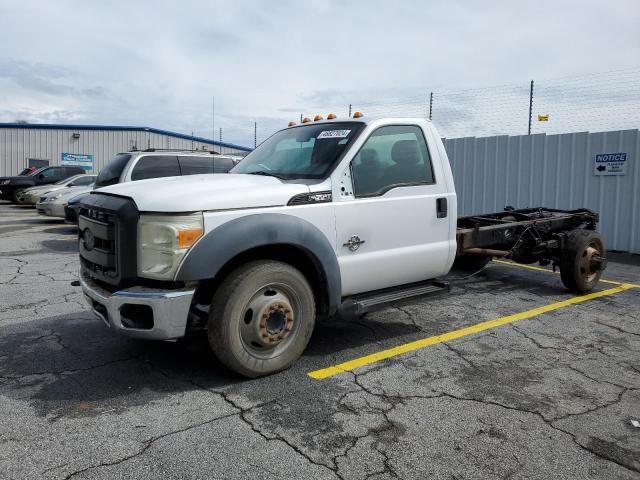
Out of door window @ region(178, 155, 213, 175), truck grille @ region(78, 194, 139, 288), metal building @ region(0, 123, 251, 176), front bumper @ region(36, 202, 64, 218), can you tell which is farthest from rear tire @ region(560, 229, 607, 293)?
metal building @ region(0, 123, 251, 176)

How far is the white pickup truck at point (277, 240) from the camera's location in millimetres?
3555

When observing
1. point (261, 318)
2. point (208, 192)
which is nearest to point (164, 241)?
point (208, 192)

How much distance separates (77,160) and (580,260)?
101ft

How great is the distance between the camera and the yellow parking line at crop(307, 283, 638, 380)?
4207 mm

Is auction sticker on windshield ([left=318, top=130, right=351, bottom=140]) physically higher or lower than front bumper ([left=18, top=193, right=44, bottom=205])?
higher

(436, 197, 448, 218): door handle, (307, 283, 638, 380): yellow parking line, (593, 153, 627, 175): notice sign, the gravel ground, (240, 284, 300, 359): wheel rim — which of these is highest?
(593, 153, 627, 175): notice sign

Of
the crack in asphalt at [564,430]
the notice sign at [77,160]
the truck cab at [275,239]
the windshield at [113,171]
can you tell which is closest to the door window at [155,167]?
the windshield at [113,171]

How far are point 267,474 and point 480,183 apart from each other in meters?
11.2

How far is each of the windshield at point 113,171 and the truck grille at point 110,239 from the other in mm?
5838

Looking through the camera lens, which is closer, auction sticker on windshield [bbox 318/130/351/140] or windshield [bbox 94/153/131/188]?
auction sticker on windshield [bbox 318/130/351/140]

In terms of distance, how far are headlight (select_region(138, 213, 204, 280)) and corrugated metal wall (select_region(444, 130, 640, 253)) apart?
966cm

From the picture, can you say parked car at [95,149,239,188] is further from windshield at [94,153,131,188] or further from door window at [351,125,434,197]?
door window at [351,125,434,197]

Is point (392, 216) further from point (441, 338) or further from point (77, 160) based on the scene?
point (77, 160)

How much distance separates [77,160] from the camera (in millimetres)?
31609
